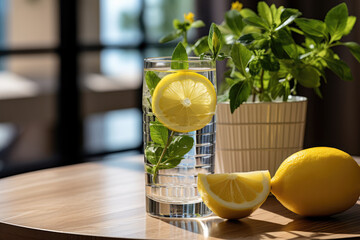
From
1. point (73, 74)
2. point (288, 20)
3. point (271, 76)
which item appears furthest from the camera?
point (73, 74)

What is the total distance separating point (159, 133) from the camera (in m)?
0.80

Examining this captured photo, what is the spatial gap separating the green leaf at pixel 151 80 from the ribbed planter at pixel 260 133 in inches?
8.8

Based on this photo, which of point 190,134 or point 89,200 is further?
point 89,200

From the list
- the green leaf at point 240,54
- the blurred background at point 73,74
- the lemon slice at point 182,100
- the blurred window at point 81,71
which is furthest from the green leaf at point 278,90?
the blurred window at point 81,71

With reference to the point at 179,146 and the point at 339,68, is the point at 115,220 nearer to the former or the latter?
the point at 179,146

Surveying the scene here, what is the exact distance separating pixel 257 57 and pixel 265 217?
26cm

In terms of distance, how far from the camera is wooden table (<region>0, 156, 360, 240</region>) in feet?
2.42

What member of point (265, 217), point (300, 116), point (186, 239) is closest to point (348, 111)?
point (300, 116)

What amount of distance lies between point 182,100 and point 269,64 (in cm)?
20

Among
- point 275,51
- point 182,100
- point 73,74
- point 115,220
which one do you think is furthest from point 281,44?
point 73,74

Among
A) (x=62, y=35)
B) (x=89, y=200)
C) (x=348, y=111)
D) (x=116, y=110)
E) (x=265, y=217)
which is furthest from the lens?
(x=116, y=110)

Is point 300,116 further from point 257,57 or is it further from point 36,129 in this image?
point 36,129

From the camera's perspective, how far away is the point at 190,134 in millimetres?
805

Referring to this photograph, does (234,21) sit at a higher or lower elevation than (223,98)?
higher
